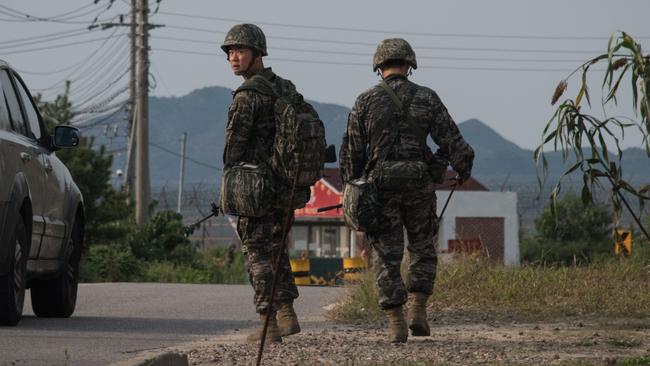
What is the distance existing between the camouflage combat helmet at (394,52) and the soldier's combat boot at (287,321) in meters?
1.72

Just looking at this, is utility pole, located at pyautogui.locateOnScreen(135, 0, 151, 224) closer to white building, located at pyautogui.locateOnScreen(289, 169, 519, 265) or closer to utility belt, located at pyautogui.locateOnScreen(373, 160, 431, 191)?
white building, located at pyautogui.locateOnScreen(289, 169, 519, 265)

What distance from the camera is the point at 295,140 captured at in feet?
28.5

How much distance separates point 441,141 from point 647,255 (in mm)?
7722

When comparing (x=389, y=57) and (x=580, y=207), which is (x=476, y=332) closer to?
(x=389, y=57)

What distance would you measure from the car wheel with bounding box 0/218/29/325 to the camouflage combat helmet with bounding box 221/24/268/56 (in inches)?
83.3

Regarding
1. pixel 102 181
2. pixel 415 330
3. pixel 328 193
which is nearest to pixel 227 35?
pixel 415 330

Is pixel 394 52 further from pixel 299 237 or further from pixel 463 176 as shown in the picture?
pixel 299 237

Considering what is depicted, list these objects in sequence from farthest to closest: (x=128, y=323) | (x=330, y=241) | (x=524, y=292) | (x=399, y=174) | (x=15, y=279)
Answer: (x=330, y=241)
(x=524, y=292)
(x=128, y=323)
(x=15, y=279)
(x=399, y=174)

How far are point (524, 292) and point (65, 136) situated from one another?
4289 mm

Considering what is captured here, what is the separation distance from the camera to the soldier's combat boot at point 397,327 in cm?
891

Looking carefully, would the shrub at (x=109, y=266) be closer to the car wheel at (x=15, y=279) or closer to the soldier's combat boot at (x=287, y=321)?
the car wheel at (x=15, y=279)

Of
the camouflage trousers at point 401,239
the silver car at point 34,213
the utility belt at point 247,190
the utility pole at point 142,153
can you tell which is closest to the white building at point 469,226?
the utility pole at point 142,153

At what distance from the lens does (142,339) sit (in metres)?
9.92

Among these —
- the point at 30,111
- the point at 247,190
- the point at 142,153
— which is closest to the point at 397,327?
the point at 247,190
